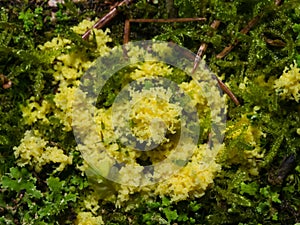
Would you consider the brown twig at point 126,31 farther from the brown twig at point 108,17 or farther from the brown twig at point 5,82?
the brown twig at point 5,82

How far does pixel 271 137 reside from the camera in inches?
112

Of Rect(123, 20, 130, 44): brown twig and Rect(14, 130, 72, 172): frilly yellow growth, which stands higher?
Rect(123, 20, 130, 44): brown twig

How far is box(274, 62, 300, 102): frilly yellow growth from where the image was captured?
2736 mm

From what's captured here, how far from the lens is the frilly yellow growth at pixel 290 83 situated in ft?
8.98

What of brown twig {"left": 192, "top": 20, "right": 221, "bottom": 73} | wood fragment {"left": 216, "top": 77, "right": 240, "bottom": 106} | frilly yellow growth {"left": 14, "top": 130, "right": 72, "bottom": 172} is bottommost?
frilly yellow growth {"left": 14, "top": 130, "right": 72, "bottom": 172}

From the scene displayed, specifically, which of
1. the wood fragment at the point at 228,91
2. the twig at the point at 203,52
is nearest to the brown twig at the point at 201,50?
the twig at the point at 203,52

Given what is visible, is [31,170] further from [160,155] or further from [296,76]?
[296,76]

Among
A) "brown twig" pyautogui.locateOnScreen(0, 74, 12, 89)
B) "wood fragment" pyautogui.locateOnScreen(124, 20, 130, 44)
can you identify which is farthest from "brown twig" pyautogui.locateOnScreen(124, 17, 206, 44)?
"brown twig" pyautogui.locateOnScreen(0, 74, 12, 89)

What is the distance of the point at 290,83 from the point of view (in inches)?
108

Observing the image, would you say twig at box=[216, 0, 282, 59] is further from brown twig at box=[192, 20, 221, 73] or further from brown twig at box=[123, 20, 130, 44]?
brown twig at box=[123, 20, 130, 44]

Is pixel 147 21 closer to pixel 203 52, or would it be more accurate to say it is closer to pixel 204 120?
pixel 203 52

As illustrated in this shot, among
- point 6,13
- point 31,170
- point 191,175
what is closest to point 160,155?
point 191,175

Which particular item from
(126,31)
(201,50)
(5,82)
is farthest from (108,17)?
(5,82)

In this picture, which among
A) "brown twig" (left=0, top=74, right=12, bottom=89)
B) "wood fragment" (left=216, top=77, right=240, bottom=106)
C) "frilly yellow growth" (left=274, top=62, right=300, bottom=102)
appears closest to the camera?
"frilly yellow growth" (left=274, top=62, right=300, bottom=102)
